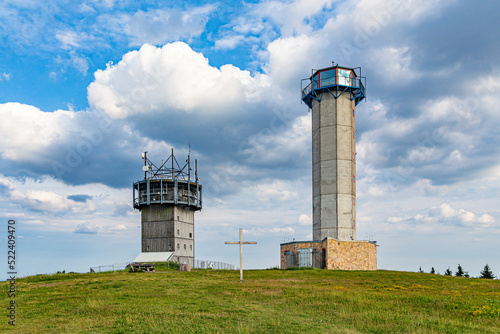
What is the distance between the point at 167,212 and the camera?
207 ft

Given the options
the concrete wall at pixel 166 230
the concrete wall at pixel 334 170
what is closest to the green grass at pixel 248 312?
the concrete wall at pixel 166 230

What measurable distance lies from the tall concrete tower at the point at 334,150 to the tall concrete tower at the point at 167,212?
2058 cm

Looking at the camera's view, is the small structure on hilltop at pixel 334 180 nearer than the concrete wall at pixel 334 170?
Yes

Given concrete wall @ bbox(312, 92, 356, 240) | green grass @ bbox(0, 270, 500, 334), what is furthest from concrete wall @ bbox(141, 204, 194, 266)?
green grass @ bbox(0, 270, 500, 334)

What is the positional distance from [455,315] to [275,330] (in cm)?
943

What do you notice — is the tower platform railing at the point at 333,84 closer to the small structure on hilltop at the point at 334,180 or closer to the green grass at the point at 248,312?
the small structure on hilltop at the point at 334,180

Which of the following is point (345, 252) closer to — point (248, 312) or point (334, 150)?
point (334, 150)

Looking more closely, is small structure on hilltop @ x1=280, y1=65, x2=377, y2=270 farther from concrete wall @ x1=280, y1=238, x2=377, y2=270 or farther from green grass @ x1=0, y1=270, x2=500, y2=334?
green grass @ x1=0, y1=270, x2=500, y2=334

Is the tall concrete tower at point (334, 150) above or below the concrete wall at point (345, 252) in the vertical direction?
above

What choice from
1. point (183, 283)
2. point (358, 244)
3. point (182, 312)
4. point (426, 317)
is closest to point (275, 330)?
point (182, 312)

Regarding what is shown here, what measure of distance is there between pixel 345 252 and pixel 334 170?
1233cm

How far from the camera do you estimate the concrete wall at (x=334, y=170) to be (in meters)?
61.3

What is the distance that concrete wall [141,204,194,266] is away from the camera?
62.3m

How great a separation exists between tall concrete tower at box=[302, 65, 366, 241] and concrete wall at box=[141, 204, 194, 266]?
68.6ft
